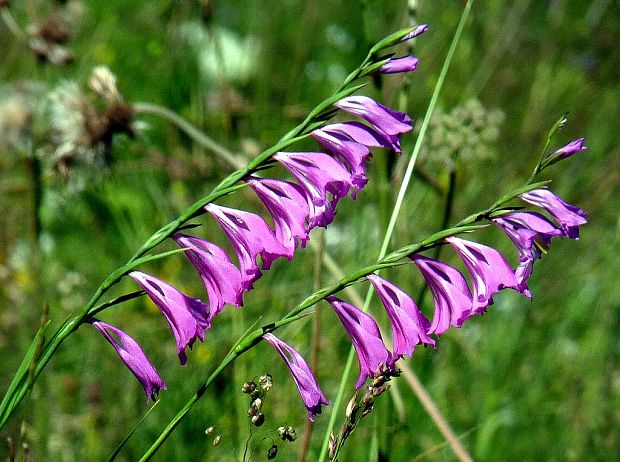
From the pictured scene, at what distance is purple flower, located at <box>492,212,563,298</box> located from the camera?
84 cm

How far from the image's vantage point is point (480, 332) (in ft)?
8.44

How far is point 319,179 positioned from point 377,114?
89mm

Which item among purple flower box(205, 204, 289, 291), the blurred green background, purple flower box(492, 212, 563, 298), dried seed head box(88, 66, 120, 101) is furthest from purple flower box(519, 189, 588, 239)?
dried seed head box(88, 66, 120, 101)

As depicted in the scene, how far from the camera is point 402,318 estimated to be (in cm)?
87

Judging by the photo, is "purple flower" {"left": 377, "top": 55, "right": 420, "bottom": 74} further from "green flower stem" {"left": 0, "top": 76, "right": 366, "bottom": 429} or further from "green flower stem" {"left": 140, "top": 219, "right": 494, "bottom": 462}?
"green flower stem" {"left": 140, "top": 219, "right": 494, "bottom": 462}

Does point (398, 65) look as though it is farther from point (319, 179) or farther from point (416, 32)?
point (319, 179)

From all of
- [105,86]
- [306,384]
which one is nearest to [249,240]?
[306,384]

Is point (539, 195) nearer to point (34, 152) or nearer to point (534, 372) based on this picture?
point (34, 152)

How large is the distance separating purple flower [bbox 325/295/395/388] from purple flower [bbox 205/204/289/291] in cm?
7

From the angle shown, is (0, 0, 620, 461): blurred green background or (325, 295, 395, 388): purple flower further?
(0, 0, 620, 461): blurred green background

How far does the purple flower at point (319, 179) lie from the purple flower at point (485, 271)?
12cm

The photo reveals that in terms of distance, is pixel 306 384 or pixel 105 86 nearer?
pixel 306 384

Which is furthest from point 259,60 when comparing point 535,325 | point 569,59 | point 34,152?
point 34,152

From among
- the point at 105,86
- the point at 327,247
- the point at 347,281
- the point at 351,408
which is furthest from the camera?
the point at 327,247
